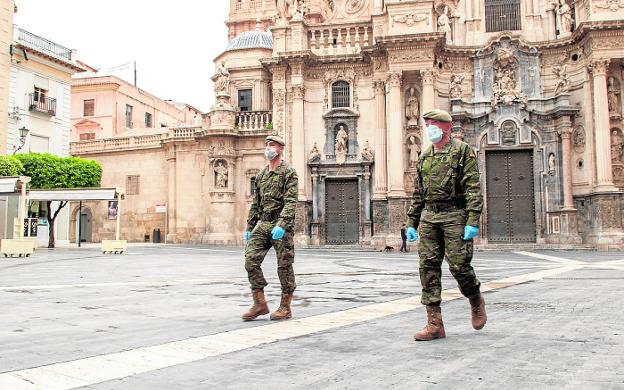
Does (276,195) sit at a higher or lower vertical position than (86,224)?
lower

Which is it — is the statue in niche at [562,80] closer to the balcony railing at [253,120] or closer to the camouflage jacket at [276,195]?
the balcony railing at [253,120]

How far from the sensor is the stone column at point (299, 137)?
3033cm

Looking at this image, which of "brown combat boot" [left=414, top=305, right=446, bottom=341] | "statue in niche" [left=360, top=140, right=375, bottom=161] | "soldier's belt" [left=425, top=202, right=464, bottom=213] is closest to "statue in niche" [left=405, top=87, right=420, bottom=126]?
"statue in niche" [left=360, top=140, right=375, bottom=161]

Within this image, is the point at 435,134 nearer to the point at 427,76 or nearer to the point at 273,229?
the point at 273,229

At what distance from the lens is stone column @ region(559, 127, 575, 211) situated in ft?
90.9

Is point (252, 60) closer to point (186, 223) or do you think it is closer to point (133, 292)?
point (186, 223)

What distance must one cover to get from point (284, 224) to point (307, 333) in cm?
144

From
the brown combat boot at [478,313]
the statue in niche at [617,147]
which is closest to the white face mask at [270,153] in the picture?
the brown combat boot at [478,313]

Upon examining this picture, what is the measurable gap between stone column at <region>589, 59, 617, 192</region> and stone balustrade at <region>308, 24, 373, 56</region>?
11.4 metres

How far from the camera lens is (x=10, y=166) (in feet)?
82.8

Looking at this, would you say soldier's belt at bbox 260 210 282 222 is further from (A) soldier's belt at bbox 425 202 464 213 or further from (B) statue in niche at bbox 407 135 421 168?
(B) statue in niche at bbox 407 135 421 168

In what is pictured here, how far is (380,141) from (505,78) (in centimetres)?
728

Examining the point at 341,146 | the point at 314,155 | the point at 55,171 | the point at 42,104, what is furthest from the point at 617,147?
the point at 42,104

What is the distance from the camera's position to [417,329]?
582 centimetres
